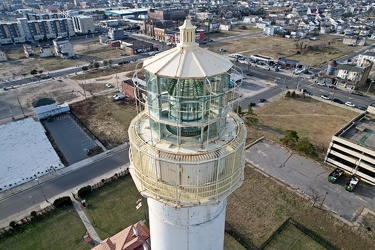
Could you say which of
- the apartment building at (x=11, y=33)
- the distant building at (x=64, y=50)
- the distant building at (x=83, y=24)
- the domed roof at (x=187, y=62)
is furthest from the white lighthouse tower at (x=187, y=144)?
the distant building at (x=83, y=24)

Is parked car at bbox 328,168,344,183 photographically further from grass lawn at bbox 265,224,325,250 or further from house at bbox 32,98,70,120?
house at bbox 32,98,70,120

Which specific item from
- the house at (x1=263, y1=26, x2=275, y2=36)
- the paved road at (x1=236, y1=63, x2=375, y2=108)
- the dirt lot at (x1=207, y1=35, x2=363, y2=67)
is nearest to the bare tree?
the paved road at (x1=236, y1=63, x2=375, y2=108)

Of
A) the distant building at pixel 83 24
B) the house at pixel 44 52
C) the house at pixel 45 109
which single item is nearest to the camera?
the house at pixel 45 109

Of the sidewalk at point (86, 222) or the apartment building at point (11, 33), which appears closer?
the sidewalk at point (86, 222)

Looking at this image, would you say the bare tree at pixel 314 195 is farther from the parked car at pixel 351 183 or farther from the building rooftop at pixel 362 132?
the building rooftop at pixel 362 132

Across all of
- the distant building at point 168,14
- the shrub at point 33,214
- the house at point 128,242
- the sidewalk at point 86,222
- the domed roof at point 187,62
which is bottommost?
the sidewalk at point 86,222

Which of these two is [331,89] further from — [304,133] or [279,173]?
[279,173]

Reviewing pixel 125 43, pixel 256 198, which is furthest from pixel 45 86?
pixel 256 198
